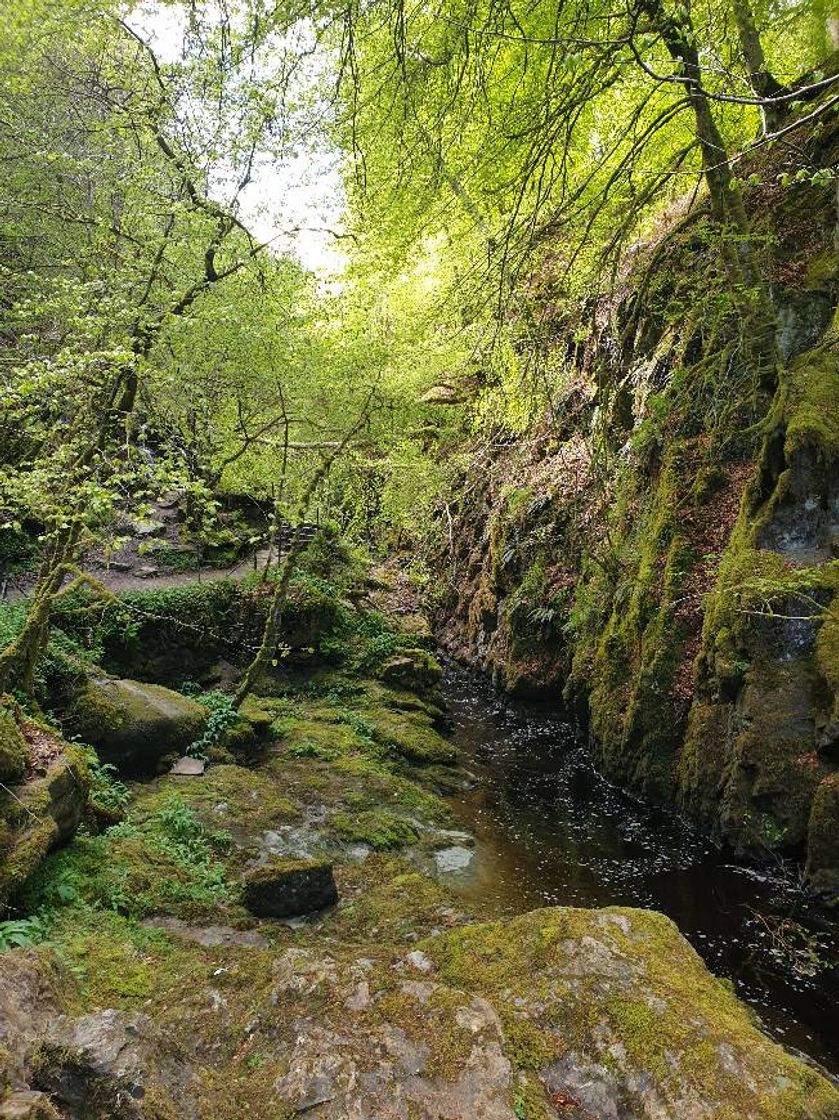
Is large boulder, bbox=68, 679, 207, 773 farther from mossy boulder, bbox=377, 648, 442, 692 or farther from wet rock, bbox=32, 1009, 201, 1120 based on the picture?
wet rock, bbox=32, 1009, 201, 1120

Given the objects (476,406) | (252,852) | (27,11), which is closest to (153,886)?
(252,852)

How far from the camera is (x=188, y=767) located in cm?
849

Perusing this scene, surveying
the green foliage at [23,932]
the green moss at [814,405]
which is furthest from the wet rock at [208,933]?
the green moss at [814,405]

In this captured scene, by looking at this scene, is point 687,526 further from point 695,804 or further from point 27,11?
point 27,11

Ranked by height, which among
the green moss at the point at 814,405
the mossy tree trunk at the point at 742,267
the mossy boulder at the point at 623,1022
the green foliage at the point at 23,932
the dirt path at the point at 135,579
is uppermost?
the mossy tree trunk at the point at 742,267

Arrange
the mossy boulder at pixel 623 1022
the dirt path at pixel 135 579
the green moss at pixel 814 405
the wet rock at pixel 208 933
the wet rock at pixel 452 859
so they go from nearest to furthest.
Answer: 1. the mossy boulder at pixel 623 1022
2. the wet rock at pixel 208 933
3. the green moss at pixel 814 405
4. the wet rock at pixel 452 859
5. the dirt path at pixel 135 579

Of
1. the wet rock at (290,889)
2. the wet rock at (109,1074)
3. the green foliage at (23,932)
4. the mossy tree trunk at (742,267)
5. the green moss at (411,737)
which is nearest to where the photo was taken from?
the wet rock at (109,1074)

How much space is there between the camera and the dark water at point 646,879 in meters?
5.21

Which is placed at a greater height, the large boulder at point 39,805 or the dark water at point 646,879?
the large boulder at point 39,805

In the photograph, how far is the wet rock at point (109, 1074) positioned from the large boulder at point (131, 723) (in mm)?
5721

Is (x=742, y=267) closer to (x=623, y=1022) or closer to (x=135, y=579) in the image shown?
(x=623, y=1022)

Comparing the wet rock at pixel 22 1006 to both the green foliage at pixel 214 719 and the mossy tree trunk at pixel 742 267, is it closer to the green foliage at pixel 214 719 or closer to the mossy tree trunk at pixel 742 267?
the green foliage at pixel 214 719

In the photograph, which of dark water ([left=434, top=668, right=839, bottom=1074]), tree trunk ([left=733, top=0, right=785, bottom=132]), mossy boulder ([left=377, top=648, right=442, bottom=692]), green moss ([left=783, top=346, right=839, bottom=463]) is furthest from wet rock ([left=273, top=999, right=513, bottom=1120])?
mossy boulder ([left=377, top=648, right=442, bottom=692])

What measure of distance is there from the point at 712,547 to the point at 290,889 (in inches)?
249
